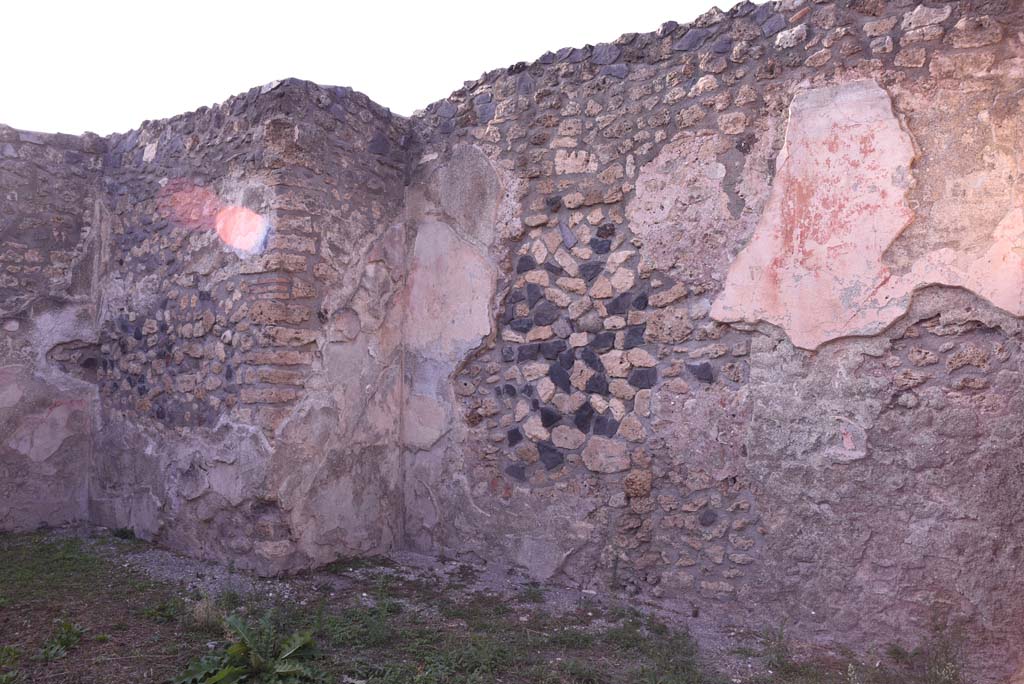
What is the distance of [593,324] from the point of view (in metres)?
3.60

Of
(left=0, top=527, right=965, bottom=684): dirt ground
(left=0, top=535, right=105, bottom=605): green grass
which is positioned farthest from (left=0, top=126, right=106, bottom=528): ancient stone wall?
(left=0, top=527, right=965, bottom=684): dirt ground

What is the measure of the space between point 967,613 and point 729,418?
1070 mm

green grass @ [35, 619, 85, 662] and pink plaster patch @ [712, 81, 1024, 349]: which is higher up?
pink plaster patch @ [712, 81, 1024, 349]

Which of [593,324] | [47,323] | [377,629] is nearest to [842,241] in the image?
[593,324]

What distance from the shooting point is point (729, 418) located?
10.5 feet

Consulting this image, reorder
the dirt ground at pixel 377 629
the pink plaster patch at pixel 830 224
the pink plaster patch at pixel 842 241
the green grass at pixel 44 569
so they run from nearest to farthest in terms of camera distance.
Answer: the dirt ground at pixel 377 629 → the pink plaster patch at pixel 842 241 → the pink plaster patch at pixel 830 224 → the green grass at pixel 44 569

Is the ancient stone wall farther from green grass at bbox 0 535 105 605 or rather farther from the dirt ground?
the dirt ground

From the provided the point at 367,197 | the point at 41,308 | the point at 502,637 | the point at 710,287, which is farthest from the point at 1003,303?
the point at 41,308

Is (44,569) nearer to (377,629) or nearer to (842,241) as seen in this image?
(377,629)

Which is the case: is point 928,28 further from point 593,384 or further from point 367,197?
point 367,197

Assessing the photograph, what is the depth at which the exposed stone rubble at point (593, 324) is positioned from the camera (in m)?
2.79

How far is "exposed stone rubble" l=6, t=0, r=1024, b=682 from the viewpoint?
2.79 meters

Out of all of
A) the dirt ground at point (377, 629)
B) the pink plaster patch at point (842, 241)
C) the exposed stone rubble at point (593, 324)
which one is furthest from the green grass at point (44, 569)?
the pink plaster patch at point (842, 241)

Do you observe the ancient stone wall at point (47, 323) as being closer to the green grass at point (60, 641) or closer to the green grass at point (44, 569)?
the green grass at point (44, 569)
